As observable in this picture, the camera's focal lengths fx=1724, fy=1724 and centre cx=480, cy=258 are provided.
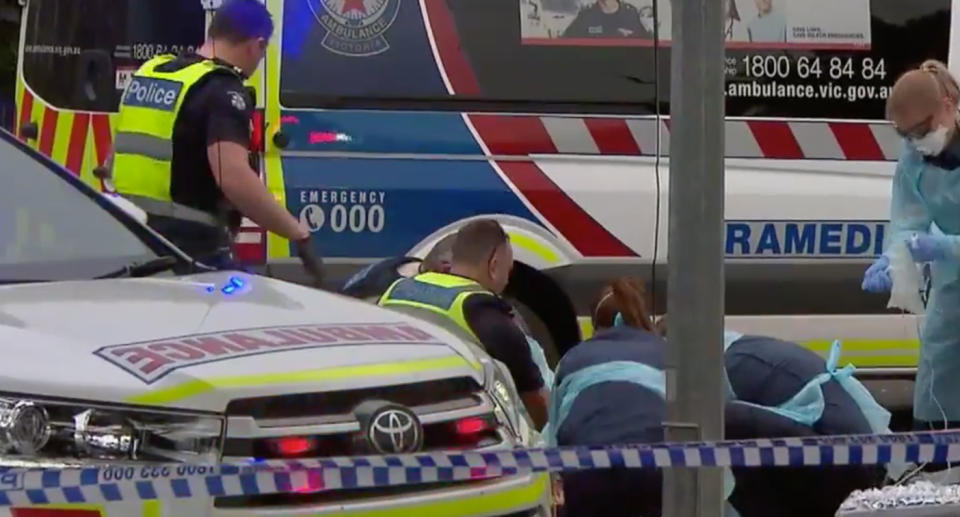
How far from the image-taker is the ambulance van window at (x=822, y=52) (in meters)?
6.44

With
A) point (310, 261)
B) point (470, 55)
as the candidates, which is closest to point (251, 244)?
point (310, 261)

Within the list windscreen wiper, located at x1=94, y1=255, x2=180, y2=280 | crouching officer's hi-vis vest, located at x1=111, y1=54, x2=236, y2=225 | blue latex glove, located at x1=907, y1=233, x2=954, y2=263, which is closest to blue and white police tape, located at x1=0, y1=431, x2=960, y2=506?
windscreen wiper, located at x1=94, y1=255, x2=180, y2=280

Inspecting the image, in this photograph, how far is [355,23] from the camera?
6.12 meters

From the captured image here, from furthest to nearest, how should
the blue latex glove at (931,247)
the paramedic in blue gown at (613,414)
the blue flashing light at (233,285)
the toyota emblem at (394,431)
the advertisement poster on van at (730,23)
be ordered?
the advertisement poster on van at (730,23), the blue latex glove at (931,247), the paramedic in blue gown at (613,414), the blue flashing light at (233,285), the toyota emblem at (394,431)

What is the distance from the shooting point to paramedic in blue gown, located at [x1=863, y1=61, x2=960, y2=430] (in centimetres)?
521

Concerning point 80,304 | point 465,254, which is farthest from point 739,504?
point 80,304

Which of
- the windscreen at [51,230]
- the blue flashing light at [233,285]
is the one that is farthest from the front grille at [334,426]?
the windscreen at [51,230]

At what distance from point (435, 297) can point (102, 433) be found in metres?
1.82

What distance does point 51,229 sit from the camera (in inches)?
166

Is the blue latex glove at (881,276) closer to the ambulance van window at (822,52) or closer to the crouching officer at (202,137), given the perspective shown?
the ambulance van window at (822,52)

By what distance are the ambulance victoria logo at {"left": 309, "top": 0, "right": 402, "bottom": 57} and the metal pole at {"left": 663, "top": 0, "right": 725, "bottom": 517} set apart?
264 centimetres

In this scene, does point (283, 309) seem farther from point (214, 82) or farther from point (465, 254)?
point (214, 82)

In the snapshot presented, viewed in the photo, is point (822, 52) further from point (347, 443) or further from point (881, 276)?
point (347, 443)

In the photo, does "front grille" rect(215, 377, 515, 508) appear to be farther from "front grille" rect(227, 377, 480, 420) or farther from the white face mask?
the white face mask
